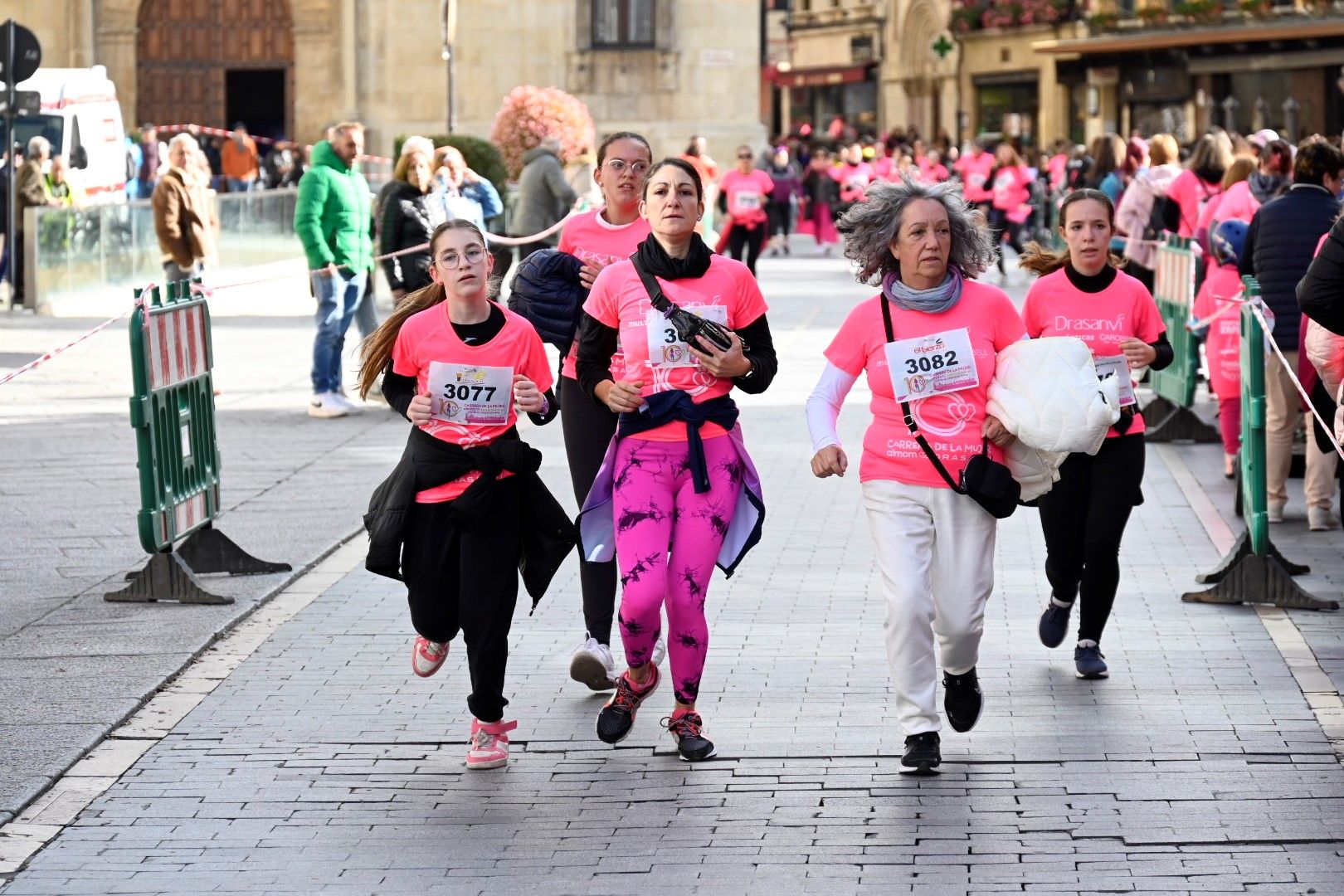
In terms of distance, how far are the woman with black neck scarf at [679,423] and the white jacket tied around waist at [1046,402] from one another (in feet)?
2.35

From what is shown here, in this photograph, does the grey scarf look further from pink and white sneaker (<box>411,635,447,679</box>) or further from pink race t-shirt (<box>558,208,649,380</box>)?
pink and white sneaker (<box>411,635,447,679</box>)

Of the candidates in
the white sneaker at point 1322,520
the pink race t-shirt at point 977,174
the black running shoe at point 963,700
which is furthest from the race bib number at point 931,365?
the pink race t-shirt at point 977,174

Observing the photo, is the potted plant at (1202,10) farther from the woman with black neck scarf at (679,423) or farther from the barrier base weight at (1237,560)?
the woman with black neck scarf at (679,423)

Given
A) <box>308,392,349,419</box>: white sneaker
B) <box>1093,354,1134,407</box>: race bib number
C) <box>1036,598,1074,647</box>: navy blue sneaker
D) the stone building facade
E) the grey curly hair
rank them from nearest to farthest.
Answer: the grey curly hair, <box>1093,354,1134,407</box>: race bib number, <box>1036,598,1074,647</box>: navy blue sneaker, <box>308,392,349,419</box>: white sneaker, the stone building facade

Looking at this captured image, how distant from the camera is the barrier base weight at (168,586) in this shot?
9.21 metres

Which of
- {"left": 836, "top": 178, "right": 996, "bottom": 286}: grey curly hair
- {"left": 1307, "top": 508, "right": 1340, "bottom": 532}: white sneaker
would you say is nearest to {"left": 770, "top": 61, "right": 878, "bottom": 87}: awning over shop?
{"left": 1307, "top": 508, "right": 1340, "bottom": 532}: white sneaker

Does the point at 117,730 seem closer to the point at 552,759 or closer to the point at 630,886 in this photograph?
the point at 552,759

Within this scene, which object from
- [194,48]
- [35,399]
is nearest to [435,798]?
[35,399]

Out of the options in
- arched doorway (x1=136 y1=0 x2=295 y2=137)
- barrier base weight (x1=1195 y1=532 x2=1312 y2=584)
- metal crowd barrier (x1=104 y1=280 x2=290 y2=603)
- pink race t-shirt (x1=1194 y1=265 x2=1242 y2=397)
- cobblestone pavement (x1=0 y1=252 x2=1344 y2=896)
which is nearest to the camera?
cobblestone pavement (x1=0 y1=252 x2=1344 y2=896)

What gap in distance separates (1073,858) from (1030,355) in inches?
59.1

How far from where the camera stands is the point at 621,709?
698 cm

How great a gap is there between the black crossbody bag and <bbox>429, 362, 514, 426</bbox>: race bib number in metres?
1.18

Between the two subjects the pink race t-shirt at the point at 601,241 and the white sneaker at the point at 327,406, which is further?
the white sneaker at the point at 327,406

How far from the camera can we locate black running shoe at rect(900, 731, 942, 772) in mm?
6551
